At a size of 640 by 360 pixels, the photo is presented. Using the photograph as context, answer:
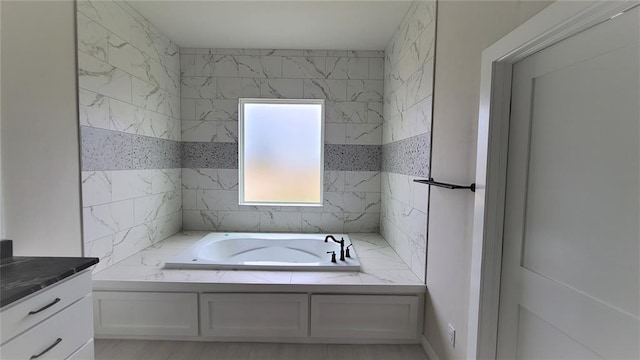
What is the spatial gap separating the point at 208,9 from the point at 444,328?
309 cm

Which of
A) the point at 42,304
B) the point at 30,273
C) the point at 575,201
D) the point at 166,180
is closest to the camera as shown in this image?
the point at 575,201

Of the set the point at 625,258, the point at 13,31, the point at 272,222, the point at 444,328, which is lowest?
the point at 444,328

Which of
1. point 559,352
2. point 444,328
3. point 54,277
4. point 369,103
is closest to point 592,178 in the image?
point 559,352

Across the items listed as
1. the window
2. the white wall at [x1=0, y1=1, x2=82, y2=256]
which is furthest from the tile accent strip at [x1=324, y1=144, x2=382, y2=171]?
A: the white wall at [x1=0, y1=1, x2=82, y2=256]

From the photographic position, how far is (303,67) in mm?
3246

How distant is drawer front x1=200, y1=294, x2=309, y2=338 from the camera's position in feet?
6.68

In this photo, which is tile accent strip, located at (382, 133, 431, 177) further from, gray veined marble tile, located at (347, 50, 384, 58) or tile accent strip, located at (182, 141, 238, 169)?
tile accent strip, located at (182, 141, 238, 169)

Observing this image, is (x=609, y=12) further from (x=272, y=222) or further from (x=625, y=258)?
(x=272, y=222)

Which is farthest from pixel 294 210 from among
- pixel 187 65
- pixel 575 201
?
pixel 575 201

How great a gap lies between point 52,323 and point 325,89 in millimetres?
2970

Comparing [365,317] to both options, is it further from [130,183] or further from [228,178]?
[130,183]

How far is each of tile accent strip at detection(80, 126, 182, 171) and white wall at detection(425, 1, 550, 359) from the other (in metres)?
2.48

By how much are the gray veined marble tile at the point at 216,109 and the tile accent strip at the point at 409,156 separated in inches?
73.8

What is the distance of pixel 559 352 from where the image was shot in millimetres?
985
